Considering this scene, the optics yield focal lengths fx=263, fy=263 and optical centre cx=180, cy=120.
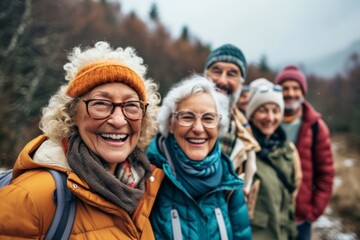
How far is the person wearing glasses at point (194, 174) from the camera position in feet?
6.72

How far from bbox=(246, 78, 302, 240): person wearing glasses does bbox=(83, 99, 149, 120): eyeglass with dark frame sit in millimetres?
1706

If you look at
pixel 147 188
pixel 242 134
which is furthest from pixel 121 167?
pixel 242 134

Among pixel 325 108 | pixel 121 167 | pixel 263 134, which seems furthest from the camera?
pixel 325 108

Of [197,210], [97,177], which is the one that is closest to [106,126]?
[97,177]

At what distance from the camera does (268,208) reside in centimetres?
276

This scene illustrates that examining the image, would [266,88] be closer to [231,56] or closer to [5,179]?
[231,56]

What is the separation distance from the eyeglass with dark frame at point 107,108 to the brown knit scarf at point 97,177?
202 mm

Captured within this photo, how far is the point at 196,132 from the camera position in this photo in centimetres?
222

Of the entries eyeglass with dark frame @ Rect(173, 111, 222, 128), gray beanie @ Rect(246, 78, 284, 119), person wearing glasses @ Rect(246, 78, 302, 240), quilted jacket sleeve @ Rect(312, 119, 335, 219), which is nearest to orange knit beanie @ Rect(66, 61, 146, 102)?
eyeglass with dark frame @ Rect(173, 111, 222, 128)

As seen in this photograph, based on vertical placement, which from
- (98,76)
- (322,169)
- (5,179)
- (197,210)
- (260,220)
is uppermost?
(98,76)

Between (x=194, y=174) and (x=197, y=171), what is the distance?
35 mm

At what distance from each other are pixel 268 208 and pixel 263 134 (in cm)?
87

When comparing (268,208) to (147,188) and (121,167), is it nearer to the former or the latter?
(147,188)

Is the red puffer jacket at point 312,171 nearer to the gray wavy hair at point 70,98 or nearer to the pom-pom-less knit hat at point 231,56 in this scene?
the pom-pom-less knit hat at point 231,56
